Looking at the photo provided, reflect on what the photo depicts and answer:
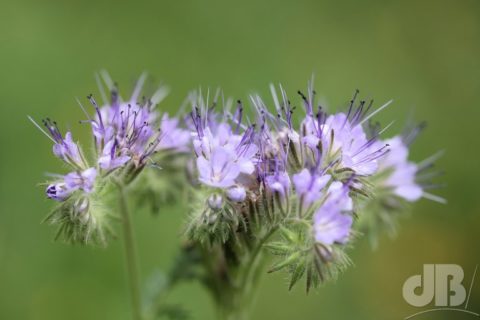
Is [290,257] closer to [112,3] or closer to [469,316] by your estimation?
[469,316]

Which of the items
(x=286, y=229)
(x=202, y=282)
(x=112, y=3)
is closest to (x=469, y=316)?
(x=202, y=282)

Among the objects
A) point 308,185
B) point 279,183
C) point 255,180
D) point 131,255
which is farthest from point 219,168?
point 131,255

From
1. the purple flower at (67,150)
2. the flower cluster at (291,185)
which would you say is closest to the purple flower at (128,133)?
the purple flower at (67,150)

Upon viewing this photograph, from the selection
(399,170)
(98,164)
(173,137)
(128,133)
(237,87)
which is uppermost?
(237,87)

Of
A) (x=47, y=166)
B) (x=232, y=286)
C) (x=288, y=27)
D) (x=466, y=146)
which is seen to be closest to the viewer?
(x=232, y=286)

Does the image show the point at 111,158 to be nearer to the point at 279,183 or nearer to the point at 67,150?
the point at 67,150

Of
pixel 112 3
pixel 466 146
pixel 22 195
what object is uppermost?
pixel 112 3
